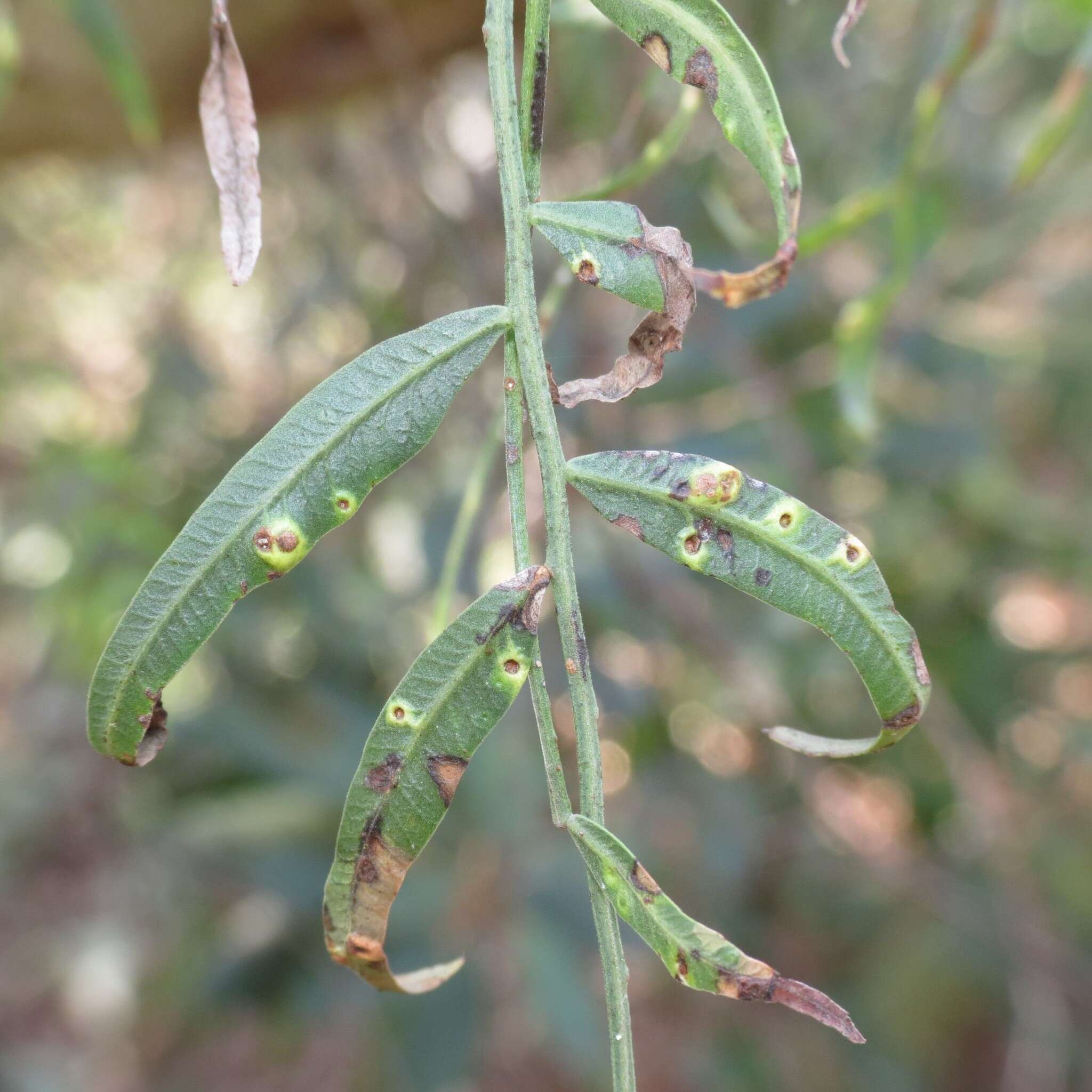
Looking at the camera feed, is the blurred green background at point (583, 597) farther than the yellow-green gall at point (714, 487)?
Yes

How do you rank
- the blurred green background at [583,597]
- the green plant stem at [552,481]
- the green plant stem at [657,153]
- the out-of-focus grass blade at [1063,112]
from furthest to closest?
the blurred green background at [583,597] < the out-of-focus grass blade at [1063,112] < the green plant stem at [657,153] < the green plant stem at [552,481]

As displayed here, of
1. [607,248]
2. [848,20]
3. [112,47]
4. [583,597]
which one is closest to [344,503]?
[607,248]

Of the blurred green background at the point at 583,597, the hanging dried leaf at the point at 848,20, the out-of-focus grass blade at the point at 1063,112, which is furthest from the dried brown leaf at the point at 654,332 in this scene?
the blurred green background at the point at 583,597

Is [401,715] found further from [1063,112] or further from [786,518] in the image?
[1063,112]

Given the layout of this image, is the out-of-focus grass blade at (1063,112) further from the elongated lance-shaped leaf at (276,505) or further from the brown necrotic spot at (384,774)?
the brown necrotic spot at (384,774)

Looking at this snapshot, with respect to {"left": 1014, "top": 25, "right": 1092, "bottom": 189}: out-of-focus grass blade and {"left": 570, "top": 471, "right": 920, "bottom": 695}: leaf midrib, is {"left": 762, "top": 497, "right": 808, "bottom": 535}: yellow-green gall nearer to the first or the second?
{"left": 570, "top": 471, "right": 920, "bottom": 695}: leaf midrib

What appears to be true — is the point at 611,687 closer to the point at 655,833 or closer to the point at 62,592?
the point at 655,833

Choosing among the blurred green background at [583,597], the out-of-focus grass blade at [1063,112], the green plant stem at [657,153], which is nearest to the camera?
the green plant stem at [657,153]
